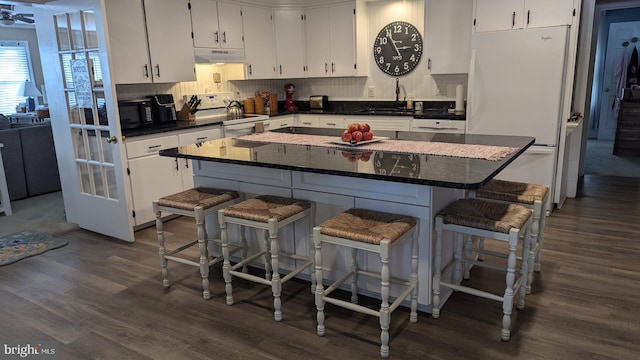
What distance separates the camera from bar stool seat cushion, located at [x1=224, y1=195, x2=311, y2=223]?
2500 millimetres

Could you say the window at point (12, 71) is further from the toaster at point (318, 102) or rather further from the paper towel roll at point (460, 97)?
the paper towel roll at point (460, 97)

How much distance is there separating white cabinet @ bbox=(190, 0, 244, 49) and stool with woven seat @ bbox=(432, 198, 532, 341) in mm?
3293

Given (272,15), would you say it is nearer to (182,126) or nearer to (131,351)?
(182,126)

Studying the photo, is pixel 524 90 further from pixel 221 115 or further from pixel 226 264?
pixel 221 115

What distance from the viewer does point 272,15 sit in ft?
18.1

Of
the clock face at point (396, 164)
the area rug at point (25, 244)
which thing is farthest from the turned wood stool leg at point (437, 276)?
the area rug at point (25, 244)

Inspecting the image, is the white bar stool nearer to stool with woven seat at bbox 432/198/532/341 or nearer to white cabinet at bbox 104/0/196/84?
white cabinet at bbox 104/0/196/84

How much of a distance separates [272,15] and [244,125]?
150 cm

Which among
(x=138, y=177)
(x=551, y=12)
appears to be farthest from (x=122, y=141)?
(x=551, y=12)

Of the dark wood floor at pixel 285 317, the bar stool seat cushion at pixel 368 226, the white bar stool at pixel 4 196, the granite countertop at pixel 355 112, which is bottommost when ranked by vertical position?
the dark wood floor at pixel 285 317

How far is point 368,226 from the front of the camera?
90.0 inches

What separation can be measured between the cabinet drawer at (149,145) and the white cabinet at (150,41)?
0.55m

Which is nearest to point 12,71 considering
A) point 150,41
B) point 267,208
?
point 150,41

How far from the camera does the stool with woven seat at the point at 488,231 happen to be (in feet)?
7.27
